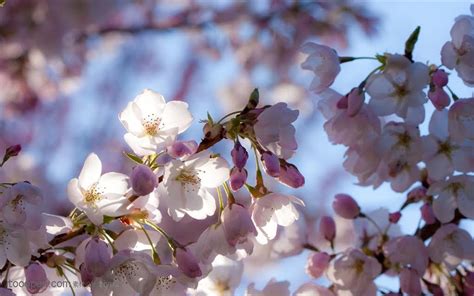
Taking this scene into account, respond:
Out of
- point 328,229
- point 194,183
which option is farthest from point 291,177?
point 328,229

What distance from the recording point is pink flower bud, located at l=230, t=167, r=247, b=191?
1135 mm

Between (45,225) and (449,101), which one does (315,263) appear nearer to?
(449,101)

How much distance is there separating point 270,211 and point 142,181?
0.82ft

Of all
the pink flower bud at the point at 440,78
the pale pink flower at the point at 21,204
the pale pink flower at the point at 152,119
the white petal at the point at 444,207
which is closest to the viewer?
the pale pink flower at the point at 21,204

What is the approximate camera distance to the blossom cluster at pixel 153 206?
109 centimetres

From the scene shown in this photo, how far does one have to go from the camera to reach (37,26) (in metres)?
3.16

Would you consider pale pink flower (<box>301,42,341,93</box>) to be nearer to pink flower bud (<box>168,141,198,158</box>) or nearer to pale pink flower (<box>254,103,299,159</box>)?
pale pink flower (<box>254,103,299,159</box>)

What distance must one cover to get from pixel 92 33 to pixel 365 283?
256 cm

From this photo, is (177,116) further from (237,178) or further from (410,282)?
(410,282)

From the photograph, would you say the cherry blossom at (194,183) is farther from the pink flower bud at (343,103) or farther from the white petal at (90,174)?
the pink flower bud at (343,103)

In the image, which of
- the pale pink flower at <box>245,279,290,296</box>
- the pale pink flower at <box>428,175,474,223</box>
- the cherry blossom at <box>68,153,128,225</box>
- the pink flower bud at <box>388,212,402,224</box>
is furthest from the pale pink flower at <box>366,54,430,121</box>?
the cherry blossom at <box>68,153,128,225</box>

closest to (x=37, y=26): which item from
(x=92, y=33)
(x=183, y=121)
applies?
(x=92, y=33)

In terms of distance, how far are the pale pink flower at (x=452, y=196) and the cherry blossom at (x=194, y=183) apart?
46cm

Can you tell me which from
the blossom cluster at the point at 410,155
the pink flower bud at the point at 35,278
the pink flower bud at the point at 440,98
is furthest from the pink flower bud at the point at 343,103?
the pink flower bud at the point at 35,278
